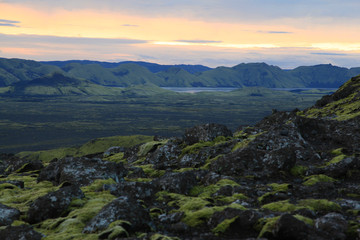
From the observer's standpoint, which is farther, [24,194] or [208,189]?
[24,194]

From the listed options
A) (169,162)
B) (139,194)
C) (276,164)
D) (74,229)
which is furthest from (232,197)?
(169,162)

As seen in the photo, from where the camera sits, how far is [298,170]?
3484 cm

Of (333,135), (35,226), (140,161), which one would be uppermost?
(333,135)

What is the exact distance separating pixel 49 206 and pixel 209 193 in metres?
13.5

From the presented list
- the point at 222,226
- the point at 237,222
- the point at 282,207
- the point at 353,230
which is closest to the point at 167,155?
the point at 282,207

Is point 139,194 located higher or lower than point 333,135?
lower

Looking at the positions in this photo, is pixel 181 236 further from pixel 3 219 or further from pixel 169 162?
pixel 169 162

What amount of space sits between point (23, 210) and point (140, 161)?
29.6m

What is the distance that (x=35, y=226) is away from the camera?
22.1 m

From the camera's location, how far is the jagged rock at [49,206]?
76.7ft

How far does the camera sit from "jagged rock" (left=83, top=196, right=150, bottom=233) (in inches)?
772

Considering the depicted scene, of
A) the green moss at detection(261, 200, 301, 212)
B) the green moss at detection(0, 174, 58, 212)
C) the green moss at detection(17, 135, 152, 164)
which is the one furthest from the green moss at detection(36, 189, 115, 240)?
the green moss at detection(17, 135, 152, 164)

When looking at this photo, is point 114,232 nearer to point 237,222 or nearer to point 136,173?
point 237,222

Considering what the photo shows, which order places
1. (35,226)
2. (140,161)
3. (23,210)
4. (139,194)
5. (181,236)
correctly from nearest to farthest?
(181,236), (35,226), (23,210), (139,194), (140,161)
